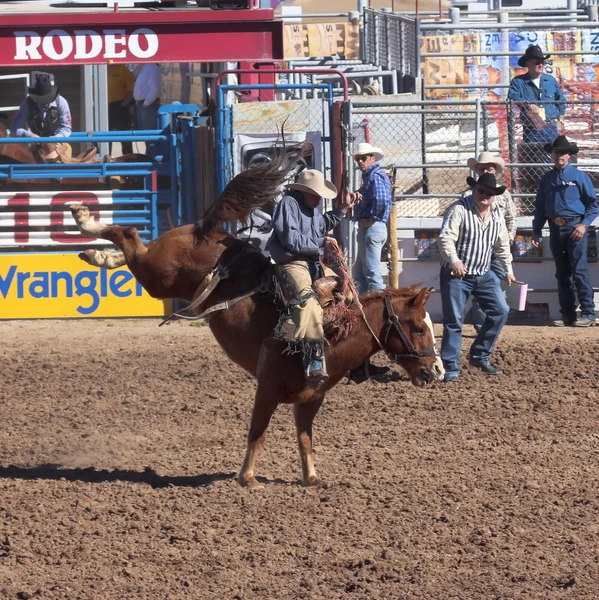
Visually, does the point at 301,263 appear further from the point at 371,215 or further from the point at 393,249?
the point at 393,249

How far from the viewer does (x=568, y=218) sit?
1188cm

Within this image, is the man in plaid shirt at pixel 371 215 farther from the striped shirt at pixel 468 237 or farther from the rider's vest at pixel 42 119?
the rider's vest at pixel 42 119

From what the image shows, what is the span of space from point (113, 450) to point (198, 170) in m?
5.63

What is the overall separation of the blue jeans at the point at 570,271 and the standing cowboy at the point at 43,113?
21.4 ft

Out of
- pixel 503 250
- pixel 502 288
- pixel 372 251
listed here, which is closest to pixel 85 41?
pixel 372 251

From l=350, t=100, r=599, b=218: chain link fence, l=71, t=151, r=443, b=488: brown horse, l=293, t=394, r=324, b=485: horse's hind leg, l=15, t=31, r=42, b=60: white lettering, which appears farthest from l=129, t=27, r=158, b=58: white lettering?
l=293, t=394, r=324, b=485: horse's hind leg

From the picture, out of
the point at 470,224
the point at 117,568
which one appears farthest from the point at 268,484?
the point at 470,224

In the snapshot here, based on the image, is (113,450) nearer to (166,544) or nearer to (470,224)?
(166,544)

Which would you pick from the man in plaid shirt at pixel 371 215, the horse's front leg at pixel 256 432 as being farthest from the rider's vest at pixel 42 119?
the horse's front leg at pixel 256 432

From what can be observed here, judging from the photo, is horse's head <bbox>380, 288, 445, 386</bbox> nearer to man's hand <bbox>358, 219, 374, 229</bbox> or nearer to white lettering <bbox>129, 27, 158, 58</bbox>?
man's hand <bbox>358, 219, 374, 229</bbox>

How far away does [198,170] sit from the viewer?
42.3 ft

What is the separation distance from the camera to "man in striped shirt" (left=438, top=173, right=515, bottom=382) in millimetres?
9898

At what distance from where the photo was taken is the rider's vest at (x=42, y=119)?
14297 mm

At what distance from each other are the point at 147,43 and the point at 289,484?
6.73 metres
